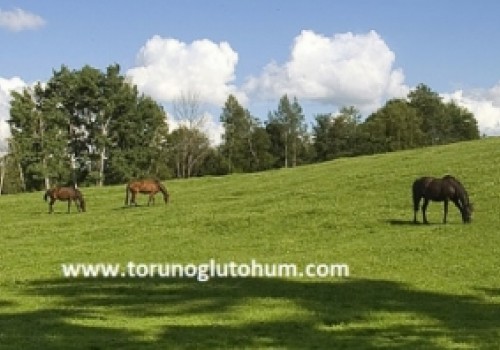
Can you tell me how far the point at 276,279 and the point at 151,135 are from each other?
78.8 m

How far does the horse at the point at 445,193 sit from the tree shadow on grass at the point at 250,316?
33.8 ft

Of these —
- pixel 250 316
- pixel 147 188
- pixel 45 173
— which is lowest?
pixel 250 316

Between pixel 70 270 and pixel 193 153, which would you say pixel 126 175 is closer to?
pixel 193 153

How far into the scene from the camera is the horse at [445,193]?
27734mm

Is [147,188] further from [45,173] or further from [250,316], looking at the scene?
[45,173]

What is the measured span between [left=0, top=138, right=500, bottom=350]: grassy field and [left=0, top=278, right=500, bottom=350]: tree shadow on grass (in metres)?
0.04

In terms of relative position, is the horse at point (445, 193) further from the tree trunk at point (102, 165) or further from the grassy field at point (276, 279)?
the tree trunk at point (102, 165)

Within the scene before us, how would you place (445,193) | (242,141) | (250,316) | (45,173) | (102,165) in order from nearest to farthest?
(250,316) < (445,193) < (45,173) < (102,165) < (242,141)

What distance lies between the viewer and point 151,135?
96375 mm

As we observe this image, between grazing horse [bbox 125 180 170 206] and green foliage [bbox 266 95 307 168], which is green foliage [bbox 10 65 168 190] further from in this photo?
grazing horse [bbox 125 180 170 206]

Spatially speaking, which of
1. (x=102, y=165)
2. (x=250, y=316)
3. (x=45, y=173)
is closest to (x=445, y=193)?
(x=250, y=316)

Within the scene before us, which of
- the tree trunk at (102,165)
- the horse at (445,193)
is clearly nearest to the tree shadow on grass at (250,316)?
the horse at (445,193)

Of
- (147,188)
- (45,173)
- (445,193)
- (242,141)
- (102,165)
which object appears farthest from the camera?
(242,141)

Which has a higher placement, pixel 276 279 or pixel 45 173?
pixel 45 173
